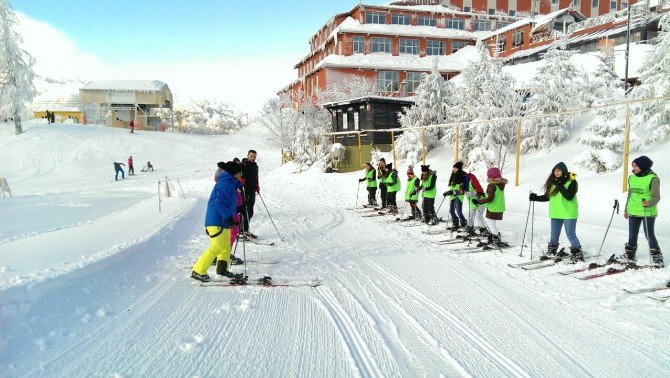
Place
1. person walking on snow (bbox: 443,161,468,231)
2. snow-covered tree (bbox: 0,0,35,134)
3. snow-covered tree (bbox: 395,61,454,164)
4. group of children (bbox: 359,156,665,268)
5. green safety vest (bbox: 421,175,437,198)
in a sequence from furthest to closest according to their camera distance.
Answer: snow-covered tree (bbox: 0,0,35,134)
snow-covered tree (bbox: 395,61,454,164)
green safety vest (bbox: 421,175,437,198)
person walking on snow (bbox: 443,161,468,231)
group of children (bbox: 359,156,665,268)

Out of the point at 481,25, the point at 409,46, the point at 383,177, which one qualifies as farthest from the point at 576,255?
the point at 481,25

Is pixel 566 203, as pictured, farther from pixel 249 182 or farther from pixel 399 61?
pixel 399 61

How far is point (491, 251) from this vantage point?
7625 mm

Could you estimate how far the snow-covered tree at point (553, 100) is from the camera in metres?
16.7

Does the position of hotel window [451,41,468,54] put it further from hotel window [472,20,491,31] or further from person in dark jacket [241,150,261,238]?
person in dark jacket [241,150,261,238]

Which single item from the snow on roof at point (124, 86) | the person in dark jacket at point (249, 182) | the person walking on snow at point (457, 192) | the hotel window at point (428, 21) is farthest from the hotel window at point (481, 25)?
the person in dark jacket at point (249, 182)

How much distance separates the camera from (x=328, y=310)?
15.5 feet

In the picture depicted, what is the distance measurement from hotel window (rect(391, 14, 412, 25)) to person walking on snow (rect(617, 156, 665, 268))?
142ft

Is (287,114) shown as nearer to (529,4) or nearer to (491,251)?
(491,251)

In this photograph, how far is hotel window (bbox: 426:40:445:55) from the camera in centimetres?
4565

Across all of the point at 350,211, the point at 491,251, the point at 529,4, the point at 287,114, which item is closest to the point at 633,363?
the point at 491,251

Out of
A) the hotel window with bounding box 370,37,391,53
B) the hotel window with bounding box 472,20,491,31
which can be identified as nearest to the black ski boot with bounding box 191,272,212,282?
the hotel window with bounding box 370,37,391,53

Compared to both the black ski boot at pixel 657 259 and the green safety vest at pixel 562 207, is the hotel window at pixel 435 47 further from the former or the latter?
the black ski boot at pixel 657 259

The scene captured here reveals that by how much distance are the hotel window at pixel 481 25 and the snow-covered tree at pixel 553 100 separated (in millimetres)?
34432
